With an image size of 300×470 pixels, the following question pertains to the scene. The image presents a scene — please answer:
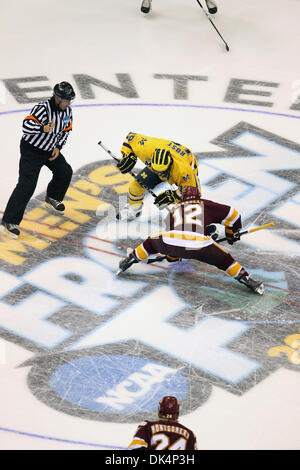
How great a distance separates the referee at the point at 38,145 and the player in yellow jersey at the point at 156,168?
0.57 metres

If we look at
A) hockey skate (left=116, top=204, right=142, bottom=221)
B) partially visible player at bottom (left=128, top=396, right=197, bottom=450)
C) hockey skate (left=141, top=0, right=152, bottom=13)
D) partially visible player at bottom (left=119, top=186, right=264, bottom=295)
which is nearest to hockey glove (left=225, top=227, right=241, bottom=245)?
partially visible player at bottom (left=119, top=186, right=264, bottom=295)

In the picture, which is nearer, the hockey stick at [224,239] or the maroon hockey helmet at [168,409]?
the maroon hockey helmet at [168,409]

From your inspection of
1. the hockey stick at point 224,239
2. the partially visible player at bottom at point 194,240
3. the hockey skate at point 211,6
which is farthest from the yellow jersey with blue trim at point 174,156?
the hockey skate at point 211,6

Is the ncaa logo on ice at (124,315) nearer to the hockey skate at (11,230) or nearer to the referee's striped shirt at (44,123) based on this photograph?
the hockey skate at (11,230)

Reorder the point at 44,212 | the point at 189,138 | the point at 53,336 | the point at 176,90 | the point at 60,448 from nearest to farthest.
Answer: the point at 60,448
the point at 53,336
the point at 44,212
the point at 189,138
the point at 176,90

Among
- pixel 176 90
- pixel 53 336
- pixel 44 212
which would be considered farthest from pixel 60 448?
pixel 176 90

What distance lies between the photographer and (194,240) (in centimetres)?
810

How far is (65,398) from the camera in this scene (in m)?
7.18

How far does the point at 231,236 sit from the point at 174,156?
81 cm

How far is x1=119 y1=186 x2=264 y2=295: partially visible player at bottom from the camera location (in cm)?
813

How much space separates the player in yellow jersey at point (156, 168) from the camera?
8.65 meters

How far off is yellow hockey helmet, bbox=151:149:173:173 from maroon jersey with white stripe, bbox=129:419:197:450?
10.6 feet

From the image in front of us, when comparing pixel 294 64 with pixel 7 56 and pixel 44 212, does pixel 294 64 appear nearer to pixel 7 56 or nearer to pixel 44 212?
pixel 7 56

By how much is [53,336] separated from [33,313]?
337 millimetres
